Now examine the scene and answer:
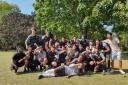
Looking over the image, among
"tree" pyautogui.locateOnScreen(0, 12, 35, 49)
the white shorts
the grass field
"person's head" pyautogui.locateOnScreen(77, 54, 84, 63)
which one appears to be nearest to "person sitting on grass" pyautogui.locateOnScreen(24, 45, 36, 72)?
the grass field

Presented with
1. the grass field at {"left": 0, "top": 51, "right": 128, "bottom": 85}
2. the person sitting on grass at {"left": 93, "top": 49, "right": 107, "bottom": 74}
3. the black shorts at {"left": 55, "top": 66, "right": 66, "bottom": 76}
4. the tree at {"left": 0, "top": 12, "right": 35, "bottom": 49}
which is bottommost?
the grass field at {"left": 0, "top": 51, "right": 128, "bottom": 85}

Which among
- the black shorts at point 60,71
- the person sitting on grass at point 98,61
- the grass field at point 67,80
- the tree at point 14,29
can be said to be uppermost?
the tree at point 14,29

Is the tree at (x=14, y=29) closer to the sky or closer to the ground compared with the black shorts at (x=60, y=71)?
closer to the sky

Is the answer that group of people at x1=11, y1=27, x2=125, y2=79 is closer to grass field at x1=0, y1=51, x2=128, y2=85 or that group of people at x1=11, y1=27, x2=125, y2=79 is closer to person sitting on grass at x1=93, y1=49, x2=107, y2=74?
person sitting on grass at x1=93, y1=49, x2=107, y2=74

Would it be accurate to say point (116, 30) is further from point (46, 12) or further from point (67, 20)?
point (46, 12)

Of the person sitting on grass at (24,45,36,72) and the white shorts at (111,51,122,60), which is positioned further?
the person sitting on grass at (24,45,36,72)

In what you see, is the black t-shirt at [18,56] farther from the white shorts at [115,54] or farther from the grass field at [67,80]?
the white shorts at [115,54]

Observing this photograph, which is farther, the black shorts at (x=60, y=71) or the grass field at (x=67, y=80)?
the black shorts at (x=60, y=71)

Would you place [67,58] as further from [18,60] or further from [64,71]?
[18,60]

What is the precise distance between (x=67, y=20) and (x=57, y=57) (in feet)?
73.5

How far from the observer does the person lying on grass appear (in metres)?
19.0

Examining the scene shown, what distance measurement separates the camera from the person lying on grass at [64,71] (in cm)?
1903

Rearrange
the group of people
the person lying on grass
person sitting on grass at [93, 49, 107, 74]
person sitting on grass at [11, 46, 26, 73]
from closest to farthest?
the person lying on grass < the group of people < person sitting on grass at [93, 49, 107, 74] < person sitting on grass at [11, 46, 26, 73]

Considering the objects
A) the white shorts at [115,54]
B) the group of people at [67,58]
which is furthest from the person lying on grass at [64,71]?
the white shorts at [115,54]
